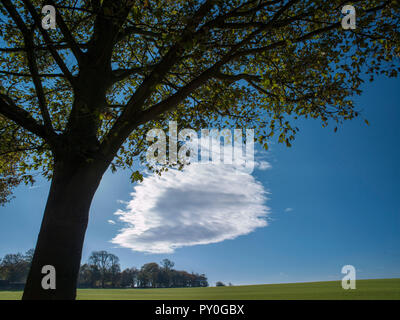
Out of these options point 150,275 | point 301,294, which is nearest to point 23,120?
point 301,294

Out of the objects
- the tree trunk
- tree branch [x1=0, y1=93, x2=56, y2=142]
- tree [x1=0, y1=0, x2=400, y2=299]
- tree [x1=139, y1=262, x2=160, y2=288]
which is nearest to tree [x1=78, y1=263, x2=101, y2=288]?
tree [x1=139, y1=262, x2=160, y2=288]

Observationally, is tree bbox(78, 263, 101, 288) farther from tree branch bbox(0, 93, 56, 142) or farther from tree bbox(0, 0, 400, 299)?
tree branch bbox(0, 93, 56, 142)

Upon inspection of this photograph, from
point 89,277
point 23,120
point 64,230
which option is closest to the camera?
point 64,230

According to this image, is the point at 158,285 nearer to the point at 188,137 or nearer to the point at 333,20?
the point at 188,137

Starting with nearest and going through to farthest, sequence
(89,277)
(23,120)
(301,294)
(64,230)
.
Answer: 1. (64,230)
2. (23,120)
3. (301,294)
4. (89,277)

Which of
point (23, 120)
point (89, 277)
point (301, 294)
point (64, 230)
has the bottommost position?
point (89, 277)

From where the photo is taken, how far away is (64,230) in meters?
6.12

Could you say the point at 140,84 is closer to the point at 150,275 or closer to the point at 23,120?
the point at 23,120

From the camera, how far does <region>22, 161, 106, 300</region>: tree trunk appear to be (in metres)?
5.90

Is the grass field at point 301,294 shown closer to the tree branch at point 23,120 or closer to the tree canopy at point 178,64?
the tree canopy at point 178,64

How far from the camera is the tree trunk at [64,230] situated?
5.90 meters

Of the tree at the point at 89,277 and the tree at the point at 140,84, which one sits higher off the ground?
the tree at the point at 140,84

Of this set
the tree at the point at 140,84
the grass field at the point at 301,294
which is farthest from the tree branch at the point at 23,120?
the grass field at the point at 301,294
